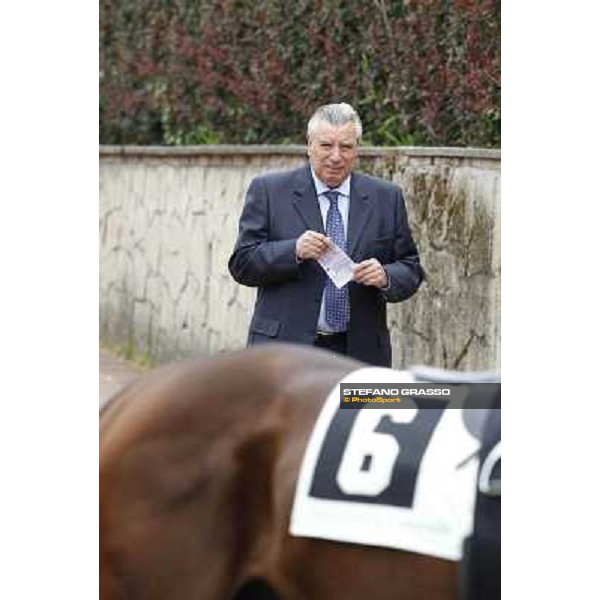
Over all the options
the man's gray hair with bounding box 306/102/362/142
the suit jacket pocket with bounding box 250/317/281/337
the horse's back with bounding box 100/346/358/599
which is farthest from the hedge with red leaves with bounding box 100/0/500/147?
the horse's back with bounding box 100/346/358/599

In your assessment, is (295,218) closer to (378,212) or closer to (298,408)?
(378,212)

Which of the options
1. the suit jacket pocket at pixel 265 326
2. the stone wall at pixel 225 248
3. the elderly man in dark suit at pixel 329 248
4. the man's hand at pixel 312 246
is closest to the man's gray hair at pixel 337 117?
the elderly man in dark suit at pixel 329 248

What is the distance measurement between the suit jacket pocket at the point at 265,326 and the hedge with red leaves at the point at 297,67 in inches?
21.9

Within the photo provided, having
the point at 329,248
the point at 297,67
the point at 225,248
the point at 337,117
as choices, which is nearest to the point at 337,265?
the point at 329,248

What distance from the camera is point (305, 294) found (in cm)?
562

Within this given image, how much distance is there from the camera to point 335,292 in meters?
5.61

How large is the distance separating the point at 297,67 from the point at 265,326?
3.19 ft

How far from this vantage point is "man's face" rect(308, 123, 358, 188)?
5.64 meters

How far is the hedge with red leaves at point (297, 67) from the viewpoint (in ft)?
19.2

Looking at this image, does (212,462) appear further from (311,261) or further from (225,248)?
(225,248)

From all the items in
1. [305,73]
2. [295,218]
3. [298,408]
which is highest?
[305,73]

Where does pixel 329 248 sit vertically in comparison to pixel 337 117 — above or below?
below
